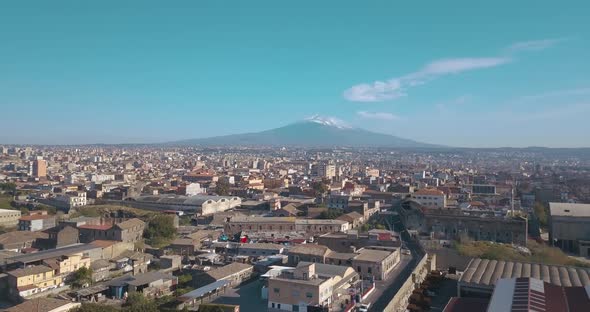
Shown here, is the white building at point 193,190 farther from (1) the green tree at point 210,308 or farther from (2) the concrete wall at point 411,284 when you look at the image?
(1) the green tree at point 210,308

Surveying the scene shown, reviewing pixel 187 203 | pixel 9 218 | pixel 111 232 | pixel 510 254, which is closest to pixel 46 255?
pixel 111 232

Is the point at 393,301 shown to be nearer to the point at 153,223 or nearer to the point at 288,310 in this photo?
the point at 288,310

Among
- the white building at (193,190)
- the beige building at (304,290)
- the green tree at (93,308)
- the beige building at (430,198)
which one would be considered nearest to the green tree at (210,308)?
the beige building at (304,290)

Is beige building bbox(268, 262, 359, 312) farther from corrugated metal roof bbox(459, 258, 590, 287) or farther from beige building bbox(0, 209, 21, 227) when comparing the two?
beige building bbox(0, 209, 21, 227)

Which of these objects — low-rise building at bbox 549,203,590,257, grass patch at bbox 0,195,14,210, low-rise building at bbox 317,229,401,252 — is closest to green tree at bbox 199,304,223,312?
low-rise building at bbox 317,229,401,252

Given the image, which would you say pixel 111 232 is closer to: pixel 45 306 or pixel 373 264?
pixel 45 306
